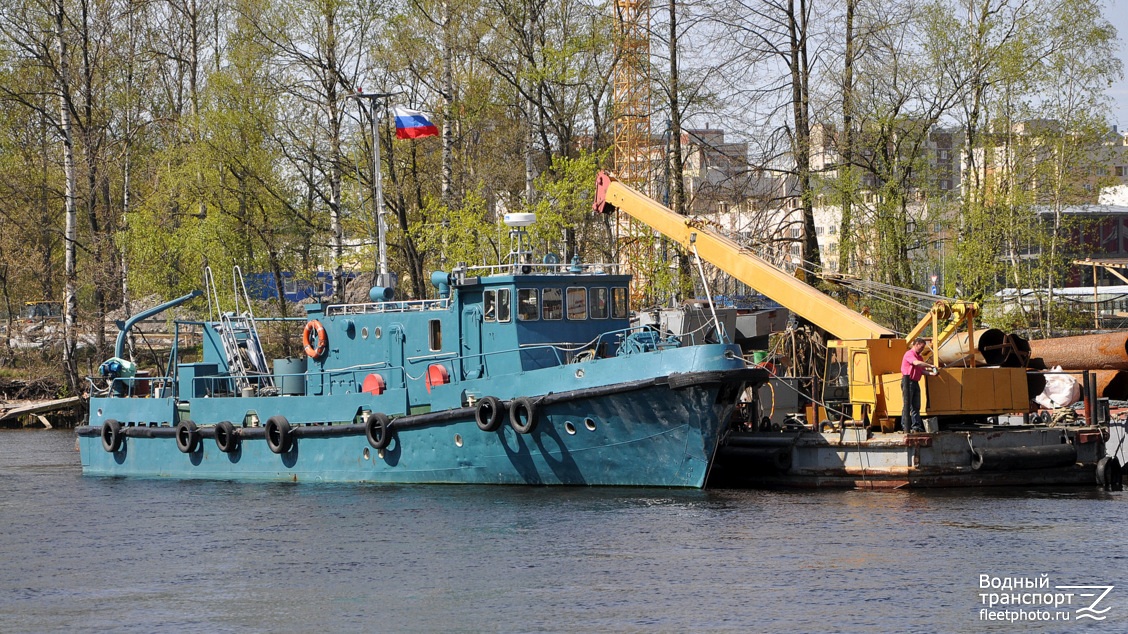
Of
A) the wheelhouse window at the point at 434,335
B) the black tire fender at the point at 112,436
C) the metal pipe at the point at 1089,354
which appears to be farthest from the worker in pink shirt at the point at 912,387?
the black tire fender at the point at 112,436

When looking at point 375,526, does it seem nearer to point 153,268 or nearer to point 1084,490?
point 1084,490

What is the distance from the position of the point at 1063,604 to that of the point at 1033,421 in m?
9.94

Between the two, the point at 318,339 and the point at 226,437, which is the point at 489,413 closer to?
the point at 318,339

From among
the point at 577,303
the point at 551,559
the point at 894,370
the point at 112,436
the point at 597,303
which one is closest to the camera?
the point at 551,559

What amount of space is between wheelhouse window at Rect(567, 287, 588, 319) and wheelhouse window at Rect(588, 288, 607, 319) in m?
0.09

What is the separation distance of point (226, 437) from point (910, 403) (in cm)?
1261

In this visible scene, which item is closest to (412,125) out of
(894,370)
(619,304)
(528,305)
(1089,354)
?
(528,305)

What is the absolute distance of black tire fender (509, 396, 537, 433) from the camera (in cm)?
2234

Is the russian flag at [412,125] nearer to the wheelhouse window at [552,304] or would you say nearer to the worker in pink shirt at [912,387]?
the wheelhouse window at [552,304]

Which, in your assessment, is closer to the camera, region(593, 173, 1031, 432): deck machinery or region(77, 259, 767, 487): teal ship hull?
region(77, 259, 767, 487): teal ship hull

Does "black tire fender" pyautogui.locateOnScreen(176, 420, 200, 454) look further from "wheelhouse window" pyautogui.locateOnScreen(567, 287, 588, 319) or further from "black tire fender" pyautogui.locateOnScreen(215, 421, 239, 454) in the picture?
"wheelhouse window" pyautogui.locateOnScreen(567, 287, 588, 319)

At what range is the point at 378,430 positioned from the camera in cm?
2453

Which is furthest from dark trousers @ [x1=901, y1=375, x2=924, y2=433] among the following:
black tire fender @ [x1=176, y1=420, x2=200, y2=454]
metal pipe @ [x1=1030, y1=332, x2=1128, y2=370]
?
black tire fender @ [x1=176, y1=420, x2=200, y2=454]

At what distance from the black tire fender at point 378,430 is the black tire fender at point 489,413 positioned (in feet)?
6.73
